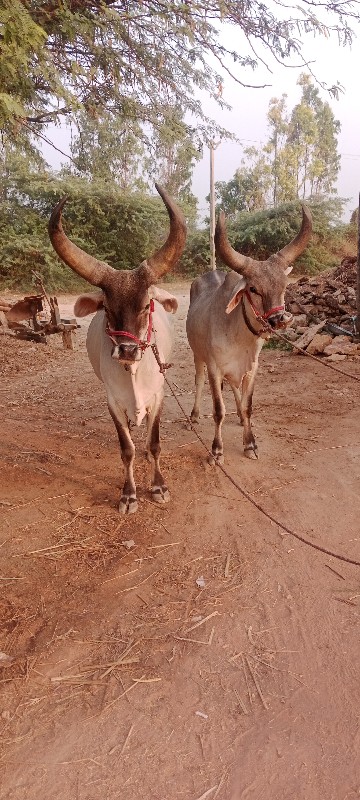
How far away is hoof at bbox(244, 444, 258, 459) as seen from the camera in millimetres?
5395

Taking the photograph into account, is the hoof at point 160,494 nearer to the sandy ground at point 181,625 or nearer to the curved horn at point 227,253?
the sandy ground at point 181,625

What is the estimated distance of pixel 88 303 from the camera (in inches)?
157

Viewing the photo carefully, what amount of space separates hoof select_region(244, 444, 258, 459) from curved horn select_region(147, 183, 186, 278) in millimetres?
2241

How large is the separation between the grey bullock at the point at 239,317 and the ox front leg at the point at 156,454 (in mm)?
511

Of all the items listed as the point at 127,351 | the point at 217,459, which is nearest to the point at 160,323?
the point at 217,459

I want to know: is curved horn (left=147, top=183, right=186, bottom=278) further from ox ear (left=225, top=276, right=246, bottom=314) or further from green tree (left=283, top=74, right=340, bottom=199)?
green tree (left=283, top=74, right=340, bottom=199)

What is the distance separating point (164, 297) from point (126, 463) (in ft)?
4.51

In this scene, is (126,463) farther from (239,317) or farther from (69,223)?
(69,223)

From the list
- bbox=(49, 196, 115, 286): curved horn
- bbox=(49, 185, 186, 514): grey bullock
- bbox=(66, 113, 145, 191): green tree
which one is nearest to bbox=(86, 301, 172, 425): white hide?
bbox=(49, 185, 186, 514): grey bullock

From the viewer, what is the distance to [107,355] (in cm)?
434

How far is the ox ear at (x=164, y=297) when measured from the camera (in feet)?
12.8

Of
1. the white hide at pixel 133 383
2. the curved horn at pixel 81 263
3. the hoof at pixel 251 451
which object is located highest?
the curved horn at pixel 81 263

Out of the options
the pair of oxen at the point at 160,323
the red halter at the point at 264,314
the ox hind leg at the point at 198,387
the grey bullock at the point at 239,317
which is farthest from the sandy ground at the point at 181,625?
the red halter at the point at 264,314

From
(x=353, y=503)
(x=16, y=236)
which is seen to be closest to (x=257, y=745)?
(x=353, y=503)
